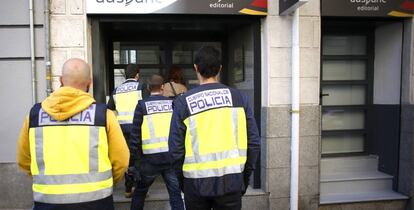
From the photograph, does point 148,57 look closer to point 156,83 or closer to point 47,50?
point 47,50

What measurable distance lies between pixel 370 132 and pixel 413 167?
1.03 m

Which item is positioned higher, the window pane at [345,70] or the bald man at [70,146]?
the window pane at [345,70]

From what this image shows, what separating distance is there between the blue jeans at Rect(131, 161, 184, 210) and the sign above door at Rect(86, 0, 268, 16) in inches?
81.3

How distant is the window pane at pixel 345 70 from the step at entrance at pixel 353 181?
1.41m

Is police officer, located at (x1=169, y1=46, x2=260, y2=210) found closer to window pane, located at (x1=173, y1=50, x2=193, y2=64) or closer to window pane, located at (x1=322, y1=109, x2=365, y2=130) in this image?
window pane, located at (x1=322, y1=109, x2=365, y2=130)

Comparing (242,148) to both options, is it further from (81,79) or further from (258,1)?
(258,1)

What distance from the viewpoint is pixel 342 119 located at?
249 inches

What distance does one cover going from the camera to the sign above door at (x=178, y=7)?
4754mm

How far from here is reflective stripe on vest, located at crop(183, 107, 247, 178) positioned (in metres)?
2.88

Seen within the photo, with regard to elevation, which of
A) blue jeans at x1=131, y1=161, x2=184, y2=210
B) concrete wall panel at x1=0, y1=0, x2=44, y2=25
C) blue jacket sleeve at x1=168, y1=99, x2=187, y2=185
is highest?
concrete wall panel at x1=0, y1=0, x2=44, y2=25

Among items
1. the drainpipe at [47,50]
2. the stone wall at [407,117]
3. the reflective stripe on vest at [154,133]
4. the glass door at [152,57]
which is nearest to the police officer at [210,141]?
the reflective stripe on vest at [154,133]

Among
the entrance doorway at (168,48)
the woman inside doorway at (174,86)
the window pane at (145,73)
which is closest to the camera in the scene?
the woman inside doorway at (174,86)

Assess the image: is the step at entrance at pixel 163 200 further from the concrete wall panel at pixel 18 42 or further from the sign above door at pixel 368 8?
the sign above door at pixel 368 8

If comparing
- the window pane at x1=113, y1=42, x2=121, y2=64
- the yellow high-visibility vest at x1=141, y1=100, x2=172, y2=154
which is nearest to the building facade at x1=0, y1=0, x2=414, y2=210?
the window pane at x1=113, y1=42, x2=121, y2=64
